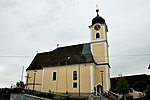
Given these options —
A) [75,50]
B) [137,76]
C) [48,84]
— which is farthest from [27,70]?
[137,76]

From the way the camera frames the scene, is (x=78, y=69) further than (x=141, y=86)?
No

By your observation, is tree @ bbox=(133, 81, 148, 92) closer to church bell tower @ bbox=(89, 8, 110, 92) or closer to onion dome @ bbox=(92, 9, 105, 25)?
church bell tower @ bbox=(89, 8, 110, 92)

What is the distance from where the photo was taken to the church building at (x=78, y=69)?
31469 mm

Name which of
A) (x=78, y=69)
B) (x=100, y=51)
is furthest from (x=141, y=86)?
(x=78, y=69)

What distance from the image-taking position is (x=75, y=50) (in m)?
36.2

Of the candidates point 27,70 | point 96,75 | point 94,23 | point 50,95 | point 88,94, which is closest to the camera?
point 50,95

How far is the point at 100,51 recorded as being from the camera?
33.8 meters

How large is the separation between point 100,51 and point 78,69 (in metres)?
5.44

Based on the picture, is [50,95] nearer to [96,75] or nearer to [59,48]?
[96,75]

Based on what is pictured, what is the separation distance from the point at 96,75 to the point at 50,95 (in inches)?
447

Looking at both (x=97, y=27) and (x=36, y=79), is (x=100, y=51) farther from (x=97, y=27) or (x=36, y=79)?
(x=36, y=79)

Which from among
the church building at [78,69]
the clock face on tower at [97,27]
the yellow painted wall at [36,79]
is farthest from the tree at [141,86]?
the yellow painted wall at [36,79]

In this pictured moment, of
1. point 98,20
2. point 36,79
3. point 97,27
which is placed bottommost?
point 36,79

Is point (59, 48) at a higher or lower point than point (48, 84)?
higher
